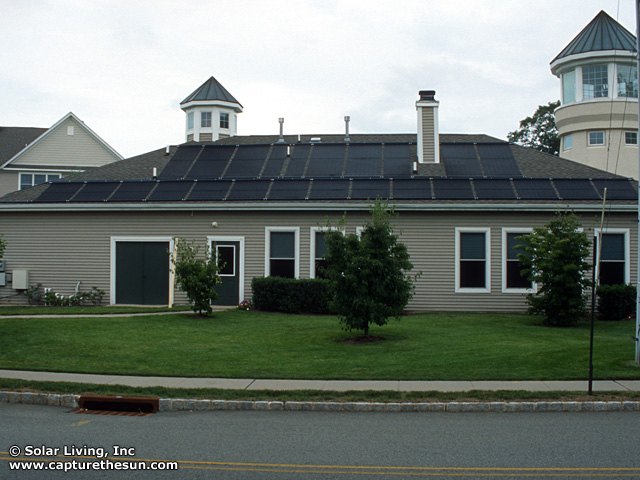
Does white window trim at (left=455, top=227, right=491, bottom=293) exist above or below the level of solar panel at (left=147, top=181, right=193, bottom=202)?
below

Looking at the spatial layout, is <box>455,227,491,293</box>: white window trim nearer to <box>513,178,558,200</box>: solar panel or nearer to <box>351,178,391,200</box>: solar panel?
<box>513,178,558,200</box>: solar panel

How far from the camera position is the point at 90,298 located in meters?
22.3

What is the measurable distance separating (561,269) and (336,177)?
9313mm

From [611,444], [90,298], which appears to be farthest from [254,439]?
[90,298]

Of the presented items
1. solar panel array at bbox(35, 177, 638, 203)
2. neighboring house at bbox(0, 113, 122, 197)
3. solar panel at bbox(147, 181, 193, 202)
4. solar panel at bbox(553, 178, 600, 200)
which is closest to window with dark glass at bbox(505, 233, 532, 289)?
solar panel array at bbox(35, 177, 638, 203)

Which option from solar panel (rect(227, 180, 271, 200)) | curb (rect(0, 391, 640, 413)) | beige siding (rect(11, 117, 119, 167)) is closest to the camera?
curb (rect(0, 391, 640, 413))

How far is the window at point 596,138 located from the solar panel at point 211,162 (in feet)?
55.5

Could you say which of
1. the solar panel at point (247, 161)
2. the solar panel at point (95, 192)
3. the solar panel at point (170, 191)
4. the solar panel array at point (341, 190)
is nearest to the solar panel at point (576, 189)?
the solar panel array at point (341, 190)

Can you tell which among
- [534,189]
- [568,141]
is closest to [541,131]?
[568,141]

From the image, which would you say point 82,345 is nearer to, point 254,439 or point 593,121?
point 254,439

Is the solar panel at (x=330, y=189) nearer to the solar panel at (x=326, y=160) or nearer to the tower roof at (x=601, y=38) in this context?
the solar panel at (x=326, y=160)

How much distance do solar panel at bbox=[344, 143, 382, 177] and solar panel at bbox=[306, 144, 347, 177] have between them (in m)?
0.35

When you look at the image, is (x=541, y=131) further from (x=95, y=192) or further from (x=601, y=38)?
(x=95, y=192)

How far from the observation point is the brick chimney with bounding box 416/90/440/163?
84.6 ft
